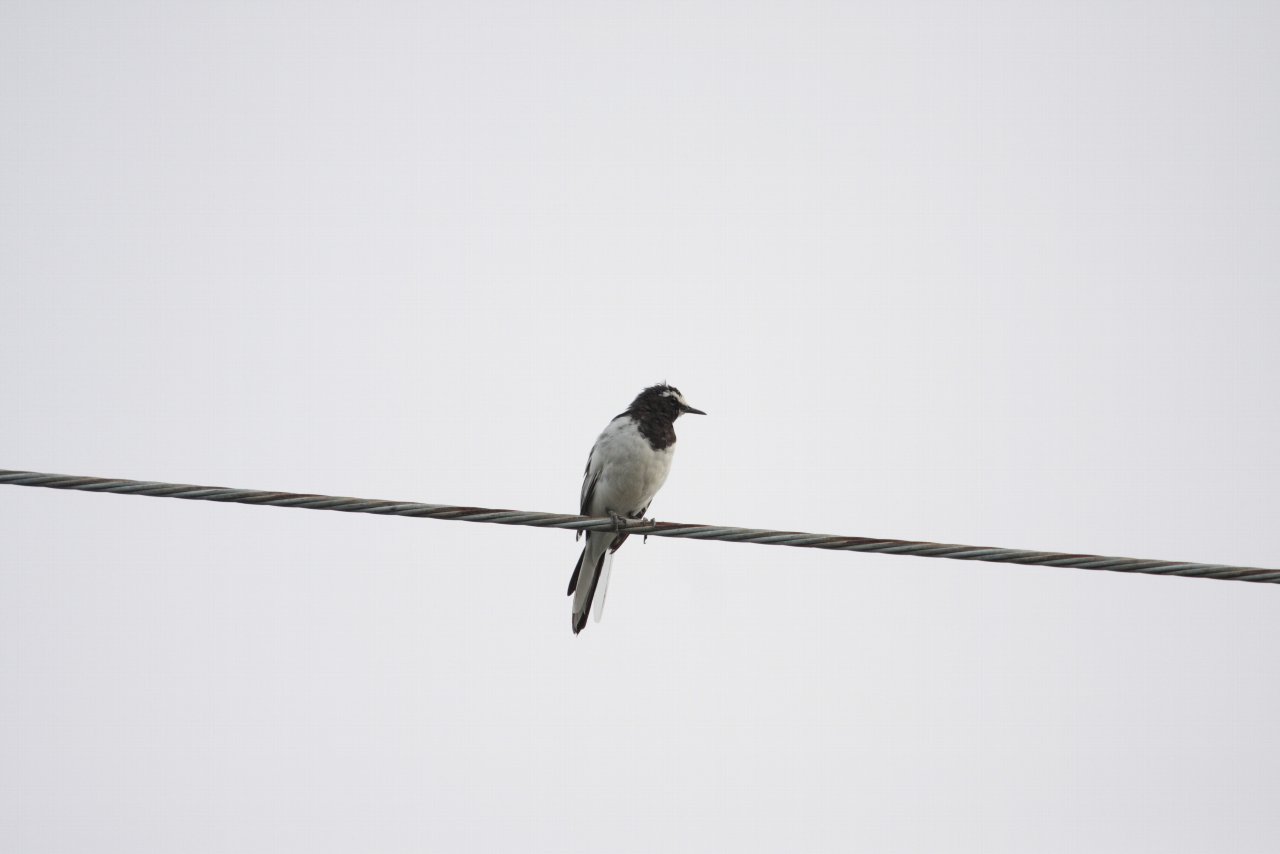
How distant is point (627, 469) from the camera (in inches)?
301

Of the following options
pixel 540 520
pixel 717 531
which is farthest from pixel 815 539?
pixel 540 520

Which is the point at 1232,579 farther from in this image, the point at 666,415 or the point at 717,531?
the point at 666,415

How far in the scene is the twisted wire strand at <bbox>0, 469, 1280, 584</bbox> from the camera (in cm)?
420

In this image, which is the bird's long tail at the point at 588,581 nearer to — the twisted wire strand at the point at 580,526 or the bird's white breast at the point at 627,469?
the bird's white breast at the point at 627,469

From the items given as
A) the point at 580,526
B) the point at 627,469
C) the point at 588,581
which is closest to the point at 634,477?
the point at 627,469

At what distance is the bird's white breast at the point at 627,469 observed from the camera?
7645 millimetres

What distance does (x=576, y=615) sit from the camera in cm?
764

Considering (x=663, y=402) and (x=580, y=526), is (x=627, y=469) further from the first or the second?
(x=580, y=526)

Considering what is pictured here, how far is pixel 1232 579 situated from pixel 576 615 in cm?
428

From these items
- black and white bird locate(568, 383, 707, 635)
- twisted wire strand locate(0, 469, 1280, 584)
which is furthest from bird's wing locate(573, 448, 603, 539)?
twisted wire strand locate(0, 469, 1280, 584)

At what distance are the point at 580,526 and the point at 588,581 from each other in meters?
3.00

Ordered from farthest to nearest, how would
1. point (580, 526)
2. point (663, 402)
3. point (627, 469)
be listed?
point (663, 402), point (627, 469), point (580, 526)

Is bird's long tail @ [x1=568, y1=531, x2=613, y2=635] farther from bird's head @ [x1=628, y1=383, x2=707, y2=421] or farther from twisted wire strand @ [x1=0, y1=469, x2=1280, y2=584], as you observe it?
twisted wire strand @ [x1=0, y1=469, x2=1280, y2=584]

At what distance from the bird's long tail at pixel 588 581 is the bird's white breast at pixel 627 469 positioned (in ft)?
1.15
